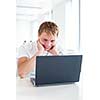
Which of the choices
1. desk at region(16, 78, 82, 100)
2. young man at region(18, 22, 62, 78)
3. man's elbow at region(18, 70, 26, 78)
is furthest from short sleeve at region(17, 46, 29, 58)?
desk at region(16, 78, 82, 100)

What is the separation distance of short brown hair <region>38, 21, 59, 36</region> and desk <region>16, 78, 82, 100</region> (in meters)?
0.36

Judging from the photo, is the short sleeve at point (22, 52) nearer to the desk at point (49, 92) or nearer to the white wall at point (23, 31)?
the white wall at point (23, 31)

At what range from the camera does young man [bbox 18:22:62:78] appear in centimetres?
108

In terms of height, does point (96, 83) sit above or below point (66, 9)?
below

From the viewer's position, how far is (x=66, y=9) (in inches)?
50.3

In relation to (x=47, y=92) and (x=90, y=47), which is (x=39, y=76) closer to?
(x=47, y=92)

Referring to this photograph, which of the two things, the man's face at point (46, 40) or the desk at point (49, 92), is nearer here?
the desk at point (49, 92)

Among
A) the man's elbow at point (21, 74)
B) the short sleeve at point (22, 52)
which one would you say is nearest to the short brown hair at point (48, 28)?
the short sleeve at point (22, 52)

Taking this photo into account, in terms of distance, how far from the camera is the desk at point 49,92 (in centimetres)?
81

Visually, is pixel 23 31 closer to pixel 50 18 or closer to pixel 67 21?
pixel 50 18

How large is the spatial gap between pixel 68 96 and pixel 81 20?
452mm

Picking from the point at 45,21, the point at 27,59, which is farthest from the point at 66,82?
the point at 45,21

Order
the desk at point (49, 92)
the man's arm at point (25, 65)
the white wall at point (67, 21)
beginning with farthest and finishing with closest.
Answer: the white wall at point (67, 21)
the man's arm at point (25, 65)
the desk at point (49, 92)

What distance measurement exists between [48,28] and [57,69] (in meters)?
0.33
